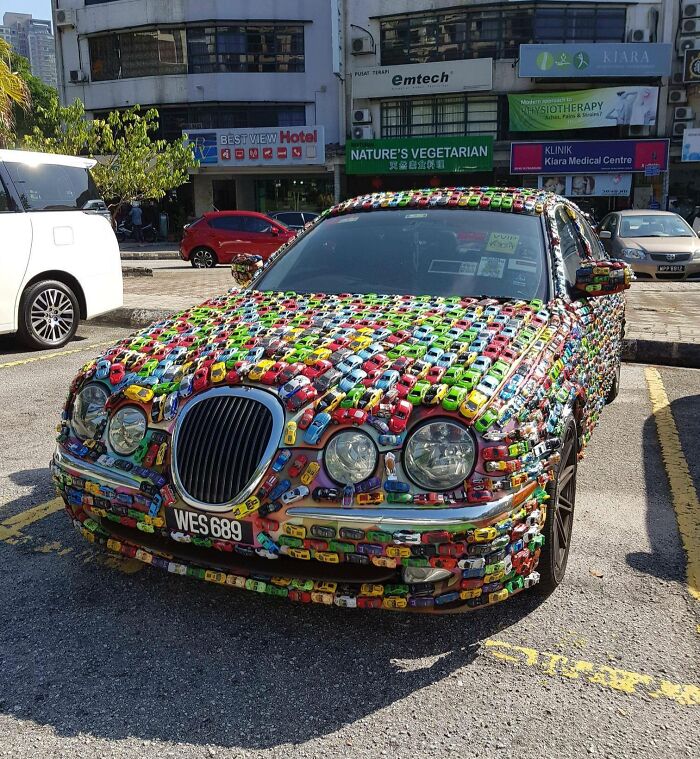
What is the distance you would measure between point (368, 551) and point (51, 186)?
6.91 m

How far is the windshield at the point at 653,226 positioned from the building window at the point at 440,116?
16350mm

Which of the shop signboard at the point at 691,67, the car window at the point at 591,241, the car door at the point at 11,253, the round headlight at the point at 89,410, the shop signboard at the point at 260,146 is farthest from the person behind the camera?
the shop signboard at the point at 260,146

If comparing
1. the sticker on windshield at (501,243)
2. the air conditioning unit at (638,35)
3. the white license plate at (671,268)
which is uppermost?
the air conditioning unit at (638,35)

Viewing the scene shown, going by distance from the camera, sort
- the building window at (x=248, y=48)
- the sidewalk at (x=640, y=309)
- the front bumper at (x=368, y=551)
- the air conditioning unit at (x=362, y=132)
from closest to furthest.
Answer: the front bumper at (x=368, y=551) → the sidewalk at (x=640, y=309) → the air conditioning unit at (x=362, y=132) → the building window at (x=248, y=48)

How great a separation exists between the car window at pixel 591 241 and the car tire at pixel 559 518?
7.11ft

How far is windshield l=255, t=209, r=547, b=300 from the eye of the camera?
3.72 metres

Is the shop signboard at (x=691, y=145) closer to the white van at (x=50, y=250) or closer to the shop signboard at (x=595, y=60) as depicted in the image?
the shop signboard at (x=595, y=60)

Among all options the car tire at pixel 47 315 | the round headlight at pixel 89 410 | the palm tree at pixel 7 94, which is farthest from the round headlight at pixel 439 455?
the palm tree at pixel 7 94

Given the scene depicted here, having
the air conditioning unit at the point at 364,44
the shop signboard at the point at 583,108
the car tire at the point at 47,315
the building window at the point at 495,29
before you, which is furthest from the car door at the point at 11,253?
the air conditioning unit at the point at 364,44

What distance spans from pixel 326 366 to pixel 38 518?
1.93 metres

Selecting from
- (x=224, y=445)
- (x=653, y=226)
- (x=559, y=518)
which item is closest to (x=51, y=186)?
(x=224, y=445)

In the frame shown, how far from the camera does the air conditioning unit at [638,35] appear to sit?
28.0 meters

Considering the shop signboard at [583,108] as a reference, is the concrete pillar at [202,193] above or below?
below

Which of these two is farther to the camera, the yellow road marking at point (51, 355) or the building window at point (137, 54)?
the building window at point (137, 54)
